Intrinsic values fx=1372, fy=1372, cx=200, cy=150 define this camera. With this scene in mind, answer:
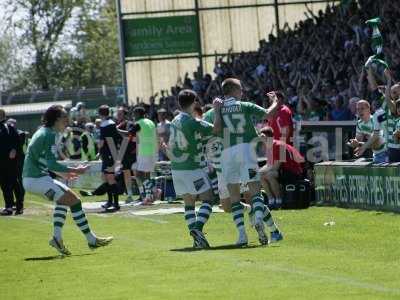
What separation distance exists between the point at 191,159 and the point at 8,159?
11.2 meters

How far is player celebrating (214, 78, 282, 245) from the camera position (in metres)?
17.2

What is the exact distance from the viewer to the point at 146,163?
28.9 m

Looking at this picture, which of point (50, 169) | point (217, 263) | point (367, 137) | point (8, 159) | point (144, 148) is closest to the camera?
point (217, 263)

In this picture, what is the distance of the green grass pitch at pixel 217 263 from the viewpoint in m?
13.0

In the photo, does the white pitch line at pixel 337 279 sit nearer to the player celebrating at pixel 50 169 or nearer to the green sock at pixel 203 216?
the green sock at pixel 203 216

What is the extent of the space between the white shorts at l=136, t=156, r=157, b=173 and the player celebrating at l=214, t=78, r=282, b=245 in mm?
11315

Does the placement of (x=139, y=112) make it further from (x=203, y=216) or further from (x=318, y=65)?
(x=203, y=216)

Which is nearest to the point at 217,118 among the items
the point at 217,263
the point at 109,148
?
the point at 217,263

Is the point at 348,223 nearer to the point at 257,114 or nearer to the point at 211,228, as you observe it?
the point at 211,228

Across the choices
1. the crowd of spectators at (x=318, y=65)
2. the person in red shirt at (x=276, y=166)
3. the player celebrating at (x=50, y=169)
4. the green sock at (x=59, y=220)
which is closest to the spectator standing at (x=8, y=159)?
the crowd of spectators at (x=318, y=65)

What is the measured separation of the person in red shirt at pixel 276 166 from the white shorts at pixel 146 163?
489 centimetres

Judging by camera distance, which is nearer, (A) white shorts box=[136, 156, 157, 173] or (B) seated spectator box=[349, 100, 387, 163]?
(B) seated spectator box=[349, 100, 387, 163]

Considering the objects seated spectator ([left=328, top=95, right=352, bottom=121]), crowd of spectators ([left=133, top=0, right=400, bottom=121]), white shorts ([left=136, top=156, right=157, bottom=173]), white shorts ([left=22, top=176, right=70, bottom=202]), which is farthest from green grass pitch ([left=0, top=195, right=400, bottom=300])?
crowd of spectators ([left=133, top=0, right=400, bottom=121])

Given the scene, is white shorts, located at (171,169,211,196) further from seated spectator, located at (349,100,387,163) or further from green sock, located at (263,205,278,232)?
seated spectator, located at (349,100,387,163)
